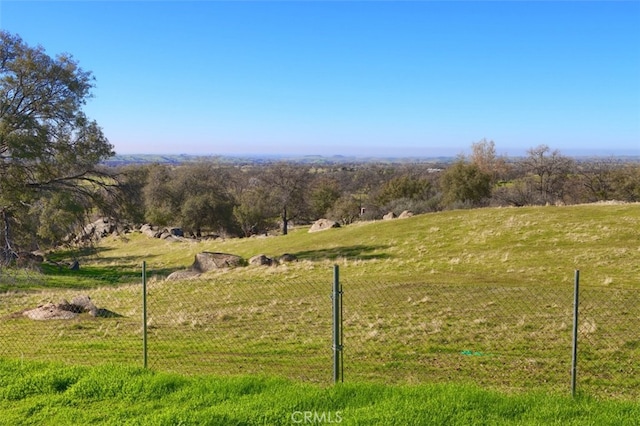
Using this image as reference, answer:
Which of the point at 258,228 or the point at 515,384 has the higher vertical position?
the point at 515,384

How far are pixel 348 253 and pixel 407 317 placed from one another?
16.9 meters

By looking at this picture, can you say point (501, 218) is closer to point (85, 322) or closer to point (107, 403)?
point (85, 322)

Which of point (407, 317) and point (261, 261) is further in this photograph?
point (261, 261)

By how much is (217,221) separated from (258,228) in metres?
5.60

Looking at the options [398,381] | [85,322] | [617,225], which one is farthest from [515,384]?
[617,225]

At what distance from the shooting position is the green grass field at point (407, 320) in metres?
8.54

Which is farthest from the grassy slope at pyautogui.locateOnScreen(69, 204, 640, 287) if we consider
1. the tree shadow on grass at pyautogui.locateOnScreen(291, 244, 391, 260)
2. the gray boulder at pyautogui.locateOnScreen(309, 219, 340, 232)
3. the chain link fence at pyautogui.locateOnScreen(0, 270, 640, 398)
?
the chain link fence at pyautogui.locateOnScreen(0, 270, 640, 398)

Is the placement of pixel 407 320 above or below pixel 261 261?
above

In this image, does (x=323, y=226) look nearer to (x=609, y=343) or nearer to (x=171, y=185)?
(x=171, y=185)

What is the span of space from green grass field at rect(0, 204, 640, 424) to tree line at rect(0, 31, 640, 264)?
3951mm

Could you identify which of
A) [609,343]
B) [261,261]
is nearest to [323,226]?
[261,261]

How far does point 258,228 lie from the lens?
59.9 metres

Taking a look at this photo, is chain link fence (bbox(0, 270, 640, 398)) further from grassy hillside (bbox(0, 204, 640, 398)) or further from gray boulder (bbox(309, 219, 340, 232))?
gray boulder (bbox(309, 219, 340, 232))

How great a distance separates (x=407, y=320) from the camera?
12555 millimetres
